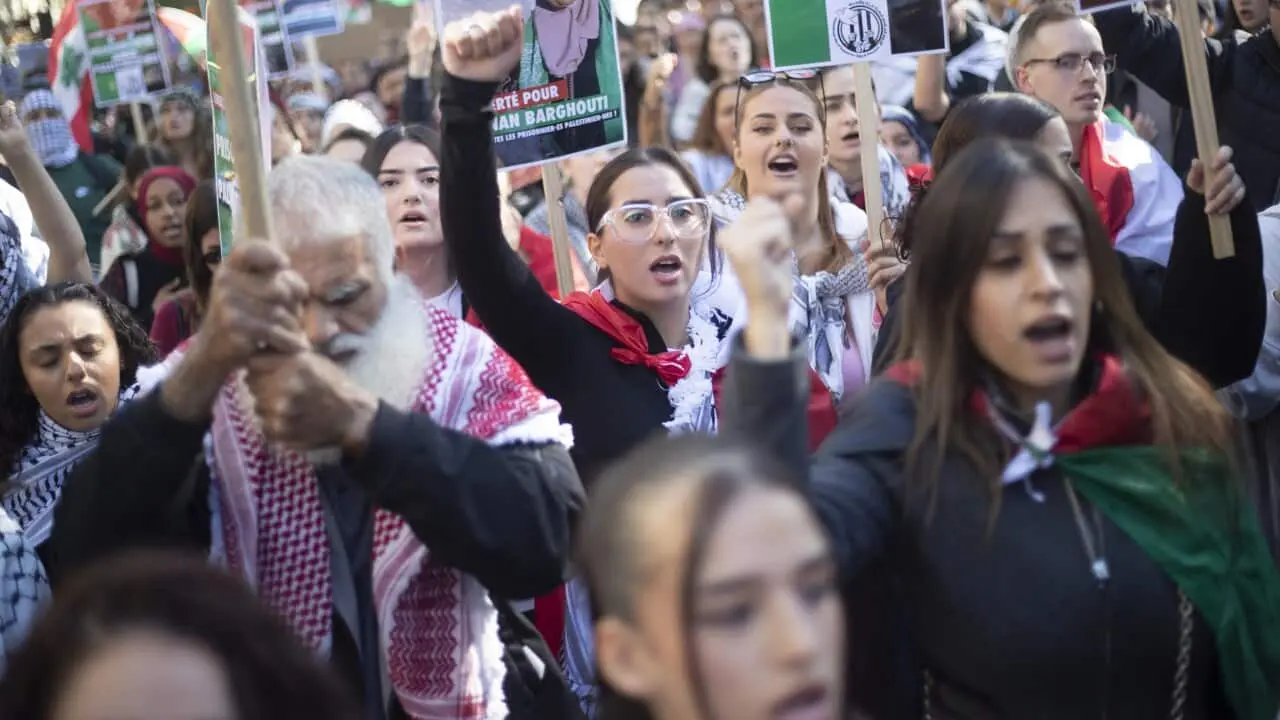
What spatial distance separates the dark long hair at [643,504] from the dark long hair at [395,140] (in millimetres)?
2806

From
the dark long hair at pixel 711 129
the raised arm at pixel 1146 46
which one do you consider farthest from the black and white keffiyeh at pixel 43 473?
the raised arm at pixel 1146 46

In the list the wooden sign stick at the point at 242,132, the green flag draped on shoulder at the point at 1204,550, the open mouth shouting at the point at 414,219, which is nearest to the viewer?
the green flag draped on shoulder at the point at 1204,550

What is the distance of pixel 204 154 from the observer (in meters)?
9.12

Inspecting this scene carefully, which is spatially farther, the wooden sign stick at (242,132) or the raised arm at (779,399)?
the wooden sign stick at (242,132)

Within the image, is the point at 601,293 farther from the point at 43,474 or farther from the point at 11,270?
the point at 11,270

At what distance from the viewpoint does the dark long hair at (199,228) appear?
4.90 meters

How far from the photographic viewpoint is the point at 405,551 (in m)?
2.81

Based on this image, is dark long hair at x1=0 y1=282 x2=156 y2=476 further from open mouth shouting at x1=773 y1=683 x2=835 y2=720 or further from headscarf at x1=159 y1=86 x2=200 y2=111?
headscarf at x1=159 y1=86 x2=200 y2=111

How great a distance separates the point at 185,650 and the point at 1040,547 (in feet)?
4.12

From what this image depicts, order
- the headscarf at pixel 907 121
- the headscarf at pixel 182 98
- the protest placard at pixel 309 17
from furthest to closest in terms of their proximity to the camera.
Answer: the headscarf at pixel 182 98 < the protest placard at pixel 309 17 < the headscarf at pixel 907 121

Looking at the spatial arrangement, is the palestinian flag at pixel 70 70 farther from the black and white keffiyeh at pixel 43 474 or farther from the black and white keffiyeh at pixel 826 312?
the black and white keffiyeh at pixel 43 474

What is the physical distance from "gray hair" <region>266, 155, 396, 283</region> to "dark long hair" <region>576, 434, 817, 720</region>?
87cm

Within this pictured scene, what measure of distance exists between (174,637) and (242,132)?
1.07 meters

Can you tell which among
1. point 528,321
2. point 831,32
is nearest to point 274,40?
point 831,32
